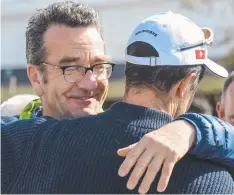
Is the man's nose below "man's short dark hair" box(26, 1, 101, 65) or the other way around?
below

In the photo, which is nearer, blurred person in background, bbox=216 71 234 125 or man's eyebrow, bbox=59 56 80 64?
man's eyebrow, bbox=59 56 80 64

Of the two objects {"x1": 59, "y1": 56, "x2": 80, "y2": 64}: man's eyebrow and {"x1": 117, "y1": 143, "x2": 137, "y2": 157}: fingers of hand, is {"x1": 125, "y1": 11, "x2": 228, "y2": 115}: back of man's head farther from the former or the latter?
{"x1": 59, "y1": 56, "x2": 80, "y2": 64}: man's eyebrow

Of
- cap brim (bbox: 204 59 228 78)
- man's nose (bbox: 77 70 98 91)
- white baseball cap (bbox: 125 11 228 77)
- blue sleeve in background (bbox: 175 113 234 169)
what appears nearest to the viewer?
blue sleeve in background (bbox: 175 113 234 169)

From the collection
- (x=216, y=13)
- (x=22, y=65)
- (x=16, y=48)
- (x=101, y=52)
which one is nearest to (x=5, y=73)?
(x=22, y=65)

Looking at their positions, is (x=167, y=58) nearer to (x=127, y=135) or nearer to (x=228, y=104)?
(x=127, y=135)

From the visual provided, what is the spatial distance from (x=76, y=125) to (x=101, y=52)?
103cm

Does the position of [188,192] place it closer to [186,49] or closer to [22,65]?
[186,49]

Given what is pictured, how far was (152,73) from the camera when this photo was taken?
2248 mm

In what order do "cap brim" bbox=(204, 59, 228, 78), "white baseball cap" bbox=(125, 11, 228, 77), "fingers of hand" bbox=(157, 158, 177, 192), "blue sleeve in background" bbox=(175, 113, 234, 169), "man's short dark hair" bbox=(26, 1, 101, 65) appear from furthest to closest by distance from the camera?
1. "man's short dark hair" bbox=(26, 1, 101, 65)
2. "cap brim" bbox=(204, 59, 228, 78)
3. "white baseball cap" bbox=(125, 11, 228, 77)
4. "blue sleeve in background" bbox=(175, 113, 234, 169)
5. "fingers of hand" bbox=(157, 158, 177, 192)

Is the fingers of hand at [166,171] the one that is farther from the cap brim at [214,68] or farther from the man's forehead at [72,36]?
the man's forehead at [72,36]

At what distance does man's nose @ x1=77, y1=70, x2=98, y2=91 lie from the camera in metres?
3.10

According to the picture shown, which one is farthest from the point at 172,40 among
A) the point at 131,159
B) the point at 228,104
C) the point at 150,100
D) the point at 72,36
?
the point at 228,104

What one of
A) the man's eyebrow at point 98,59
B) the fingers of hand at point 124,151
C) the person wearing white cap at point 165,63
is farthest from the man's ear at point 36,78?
the fingers of hand at point 124,151

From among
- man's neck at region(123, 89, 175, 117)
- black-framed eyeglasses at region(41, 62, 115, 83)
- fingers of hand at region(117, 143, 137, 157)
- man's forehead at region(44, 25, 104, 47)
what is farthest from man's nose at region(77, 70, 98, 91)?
fingers of hand at region(117, 143, 137, 157)
